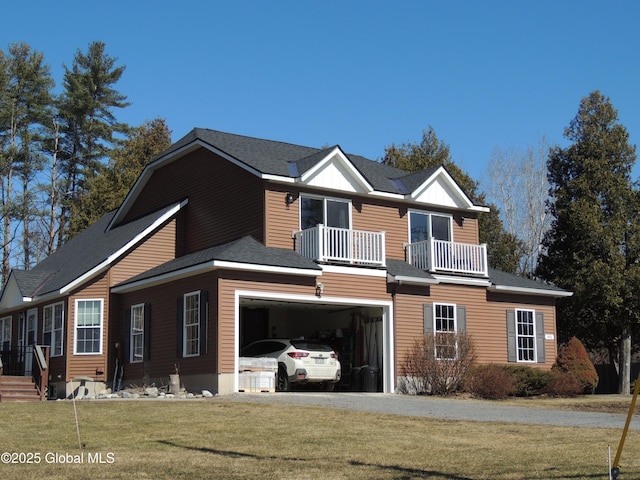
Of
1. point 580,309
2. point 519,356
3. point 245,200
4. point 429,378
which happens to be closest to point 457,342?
point 429,378

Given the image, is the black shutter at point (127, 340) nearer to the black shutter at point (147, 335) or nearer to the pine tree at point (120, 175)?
the black shutter at point (147, 335)

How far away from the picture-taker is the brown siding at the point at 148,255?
28469 millimetres

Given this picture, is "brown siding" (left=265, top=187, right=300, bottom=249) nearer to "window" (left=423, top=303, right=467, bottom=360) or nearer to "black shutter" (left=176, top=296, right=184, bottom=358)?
"black shutter" (left=176, top=296, right=184, bottom=358)

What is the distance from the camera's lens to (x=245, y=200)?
2747cm

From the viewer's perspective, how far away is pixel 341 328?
2881 cm

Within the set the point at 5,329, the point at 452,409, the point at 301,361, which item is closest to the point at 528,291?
the point at 301,361

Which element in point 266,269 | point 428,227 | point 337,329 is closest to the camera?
point 266,269

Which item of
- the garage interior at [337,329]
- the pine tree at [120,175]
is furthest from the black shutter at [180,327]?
the pine tree at [120,175]

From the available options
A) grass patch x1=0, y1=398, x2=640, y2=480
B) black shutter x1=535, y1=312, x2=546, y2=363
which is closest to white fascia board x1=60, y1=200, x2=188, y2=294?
grass patch x1=0, y1=398, x2=640, y2=480

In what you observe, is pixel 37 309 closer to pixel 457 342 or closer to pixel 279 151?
pixel 279 151

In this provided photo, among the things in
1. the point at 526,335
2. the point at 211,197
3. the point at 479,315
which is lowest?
the point at 526,335

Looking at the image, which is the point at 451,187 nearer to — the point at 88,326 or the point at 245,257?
the point at 245,257

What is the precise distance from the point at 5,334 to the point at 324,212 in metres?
15.0

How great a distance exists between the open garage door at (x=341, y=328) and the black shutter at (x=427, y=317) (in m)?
1.39
